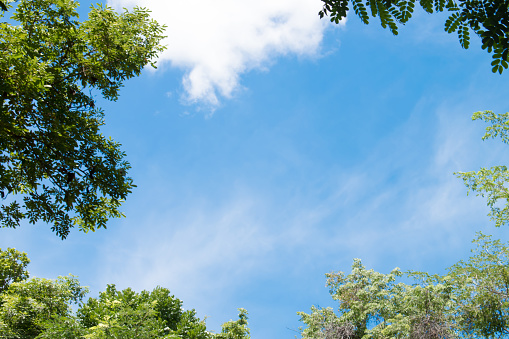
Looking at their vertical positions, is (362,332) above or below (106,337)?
above

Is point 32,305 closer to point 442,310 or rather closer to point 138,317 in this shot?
point 138,317

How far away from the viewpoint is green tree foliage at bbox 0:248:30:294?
2122 centimetres

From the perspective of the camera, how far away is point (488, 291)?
57.8 ft

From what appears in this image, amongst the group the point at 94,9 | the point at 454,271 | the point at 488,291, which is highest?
the point at 94,9

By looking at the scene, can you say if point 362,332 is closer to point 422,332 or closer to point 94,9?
point 422,332

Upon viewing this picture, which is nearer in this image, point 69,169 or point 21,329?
point 69,169

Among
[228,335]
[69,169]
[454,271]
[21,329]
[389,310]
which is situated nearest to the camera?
[69,169]

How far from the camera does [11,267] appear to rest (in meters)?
21.8

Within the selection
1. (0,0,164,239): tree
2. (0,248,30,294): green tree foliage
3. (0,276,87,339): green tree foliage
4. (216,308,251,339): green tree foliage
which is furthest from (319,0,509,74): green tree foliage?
(0,248,30,294): green tree foliage

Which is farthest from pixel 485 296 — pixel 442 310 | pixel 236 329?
pixel 236 329

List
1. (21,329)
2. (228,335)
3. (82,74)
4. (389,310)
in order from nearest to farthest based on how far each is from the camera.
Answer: (82,74) < (228,335) < (21,329) < (389,310)

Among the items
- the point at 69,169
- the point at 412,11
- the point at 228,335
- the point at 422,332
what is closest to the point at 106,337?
the point at 69,169

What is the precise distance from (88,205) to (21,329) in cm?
1181

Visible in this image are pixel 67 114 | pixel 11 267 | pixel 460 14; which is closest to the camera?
pixel 460 14
